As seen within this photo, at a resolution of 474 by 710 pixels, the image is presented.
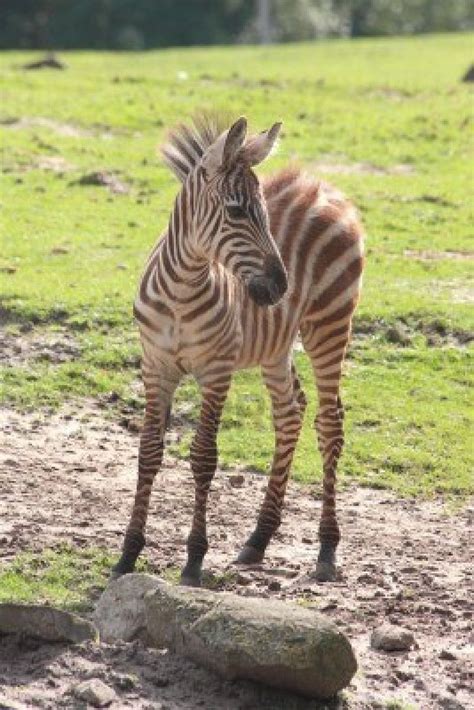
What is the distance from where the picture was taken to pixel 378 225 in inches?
729

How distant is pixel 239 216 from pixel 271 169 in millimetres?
12066

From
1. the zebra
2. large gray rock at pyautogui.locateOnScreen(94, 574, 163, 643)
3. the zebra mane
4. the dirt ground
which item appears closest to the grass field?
the dirt ground

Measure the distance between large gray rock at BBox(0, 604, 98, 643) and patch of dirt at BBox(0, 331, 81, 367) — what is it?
5393 millimetres

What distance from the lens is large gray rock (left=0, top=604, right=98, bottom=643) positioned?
8.12 m

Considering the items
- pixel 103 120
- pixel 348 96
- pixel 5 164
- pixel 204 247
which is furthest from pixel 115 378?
pixel 348 96

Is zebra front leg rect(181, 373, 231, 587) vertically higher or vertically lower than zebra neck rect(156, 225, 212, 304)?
lower

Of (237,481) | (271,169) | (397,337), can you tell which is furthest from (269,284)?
(271,169)

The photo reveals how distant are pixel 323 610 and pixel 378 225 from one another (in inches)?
385

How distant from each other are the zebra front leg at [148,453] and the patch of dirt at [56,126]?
535 inches

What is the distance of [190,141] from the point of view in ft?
31.0

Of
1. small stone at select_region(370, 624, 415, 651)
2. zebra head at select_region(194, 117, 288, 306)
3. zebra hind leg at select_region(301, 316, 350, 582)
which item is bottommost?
small stone at select_region(370, 624, 415, 651)

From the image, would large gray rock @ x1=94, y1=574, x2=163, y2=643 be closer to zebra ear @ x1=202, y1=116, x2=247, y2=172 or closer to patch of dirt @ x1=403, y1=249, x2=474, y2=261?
zebra ear @ x1=202, y1=116, x2=247, y2=172

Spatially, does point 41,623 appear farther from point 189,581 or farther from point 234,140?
point 234,140

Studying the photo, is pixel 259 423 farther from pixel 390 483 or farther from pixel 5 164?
pixel 5 164
